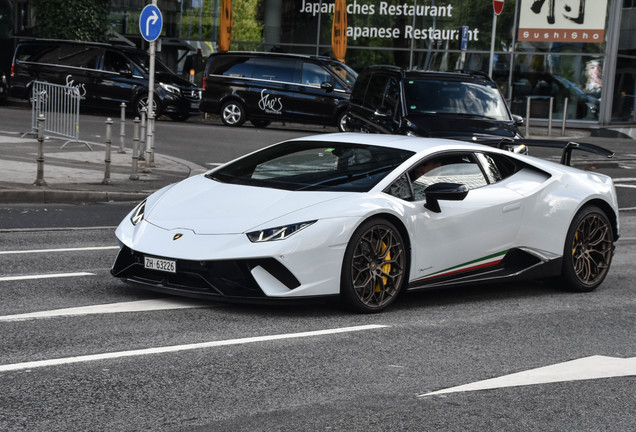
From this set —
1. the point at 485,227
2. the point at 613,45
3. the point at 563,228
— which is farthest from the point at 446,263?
the point at 613,45

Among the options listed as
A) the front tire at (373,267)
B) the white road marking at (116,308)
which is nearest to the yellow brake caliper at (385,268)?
the front tire at (373,267)

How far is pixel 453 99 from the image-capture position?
15789 mm

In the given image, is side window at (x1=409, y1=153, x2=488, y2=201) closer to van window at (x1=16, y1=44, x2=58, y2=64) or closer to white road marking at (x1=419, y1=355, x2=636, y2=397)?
white road marking at (x1=419, y1=355, x2=636, y2=397)

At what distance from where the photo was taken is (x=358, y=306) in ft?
23.4

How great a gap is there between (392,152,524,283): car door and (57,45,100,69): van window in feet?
73.3

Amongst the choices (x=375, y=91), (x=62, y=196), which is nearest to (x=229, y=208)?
(x=62, y=196)

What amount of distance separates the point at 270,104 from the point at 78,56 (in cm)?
564

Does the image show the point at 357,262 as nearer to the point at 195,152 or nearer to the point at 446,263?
the point at 446,263

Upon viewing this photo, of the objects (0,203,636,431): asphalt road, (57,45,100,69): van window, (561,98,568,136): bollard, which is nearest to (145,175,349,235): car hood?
(0,203,636,431): asphalt road

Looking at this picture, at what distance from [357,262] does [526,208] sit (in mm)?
1813

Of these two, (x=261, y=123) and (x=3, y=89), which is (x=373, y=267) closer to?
(x=261, y=123)

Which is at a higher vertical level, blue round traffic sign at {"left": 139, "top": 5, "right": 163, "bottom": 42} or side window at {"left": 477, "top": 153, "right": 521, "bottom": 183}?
blue round traffic sign at {"left": 139, "top": 5, "right": 163, "bottom": 42}

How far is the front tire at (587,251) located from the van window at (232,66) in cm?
2035

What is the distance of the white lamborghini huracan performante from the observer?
684cm
